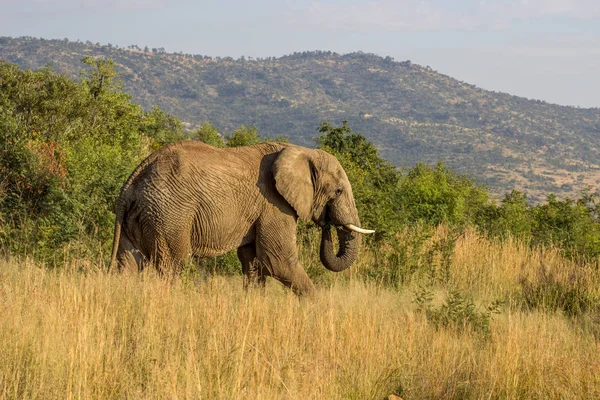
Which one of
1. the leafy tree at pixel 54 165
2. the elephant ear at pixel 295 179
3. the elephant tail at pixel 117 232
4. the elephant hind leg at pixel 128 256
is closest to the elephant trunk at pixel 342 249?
the elephant ear at pixel 295 179

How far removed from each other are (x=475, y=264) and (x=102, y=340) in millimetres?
7205

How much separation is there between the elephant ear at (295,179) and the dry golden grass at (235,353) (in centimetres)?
160

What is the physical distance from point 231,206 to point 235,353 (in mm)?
2914

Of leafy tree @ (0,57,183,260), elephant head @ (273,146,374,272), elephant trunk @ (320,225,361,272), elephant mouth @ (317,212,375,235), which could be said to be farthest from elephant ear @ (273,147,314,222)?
leafy tree @ (0,57,183,260)

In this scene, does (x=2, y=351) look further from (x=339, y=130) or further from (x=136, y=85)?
(x=136, y=85)

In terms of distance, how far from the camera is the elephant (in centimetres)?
814

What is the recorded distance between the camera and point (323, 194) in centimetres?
929

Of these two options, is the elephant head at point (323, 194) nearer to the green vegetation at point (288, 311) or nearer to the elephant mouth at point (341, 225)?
the elephant mouth at point (341, 225)

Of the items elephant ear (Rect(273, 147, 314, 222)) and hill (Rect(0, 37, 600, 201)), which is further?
hill (Rect(0, 37, 600, 201))

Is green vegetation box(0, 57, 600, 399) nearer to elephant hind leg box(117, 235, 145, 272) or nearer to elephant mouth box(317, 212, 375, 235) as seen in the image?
elephant hind leg box(117, 235, 145, 272)

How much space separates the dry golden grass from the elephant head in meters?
1.68

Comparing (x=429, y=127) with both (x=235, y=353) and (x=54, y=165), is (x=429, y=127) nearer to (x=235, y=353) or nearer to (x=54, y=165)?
(x=54, y=165)

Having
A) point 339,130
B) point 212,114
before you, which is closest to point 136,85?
point 212,114

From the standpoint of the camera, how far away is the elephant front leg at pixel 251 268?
899cm
